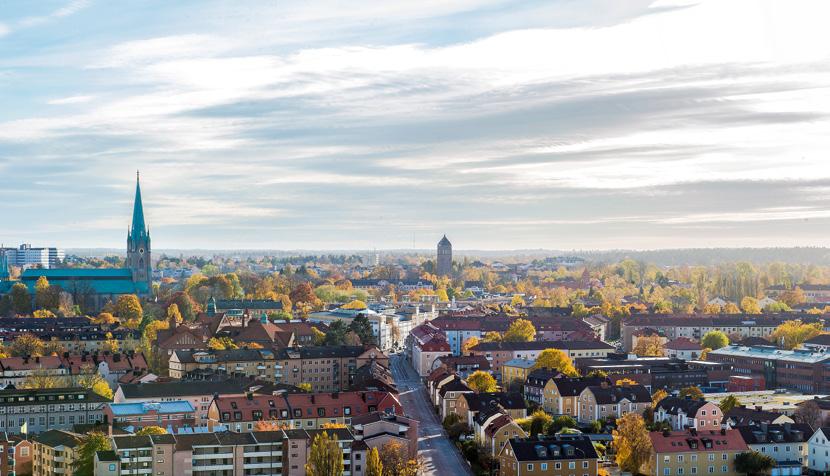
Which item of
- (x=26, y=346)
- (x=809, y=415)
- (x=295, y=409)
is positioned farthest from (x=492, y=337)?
(x=295, y=409)

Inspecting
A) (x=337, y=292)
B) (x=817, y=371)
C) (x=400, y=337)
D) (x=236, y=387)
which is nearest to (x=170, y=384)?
(x=236, y=387)

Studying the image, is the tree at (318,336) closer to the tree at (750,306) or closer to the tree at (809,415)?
the tree at (809,415)

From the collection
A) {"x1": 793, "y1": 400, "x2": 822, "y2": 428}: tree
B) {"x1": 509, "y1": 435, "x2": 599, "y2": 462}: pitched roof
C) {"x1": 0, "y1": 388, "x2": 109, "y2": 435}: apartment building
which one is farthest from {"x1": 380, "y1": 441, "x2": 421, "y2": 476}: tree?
{"x1": 793, "y1": 400, "x2": 822, "y2": 428}: tree

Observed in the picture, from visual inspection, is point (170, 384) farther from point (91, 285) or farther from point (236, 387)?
point (91, 285)

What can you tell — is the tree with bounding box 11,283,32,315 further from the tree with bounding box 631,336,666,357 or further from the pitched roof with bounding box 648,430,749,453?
the pitched roof with bounding box 648,430,749,453

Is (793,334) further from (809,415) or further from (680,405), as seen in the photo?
(680,405)
